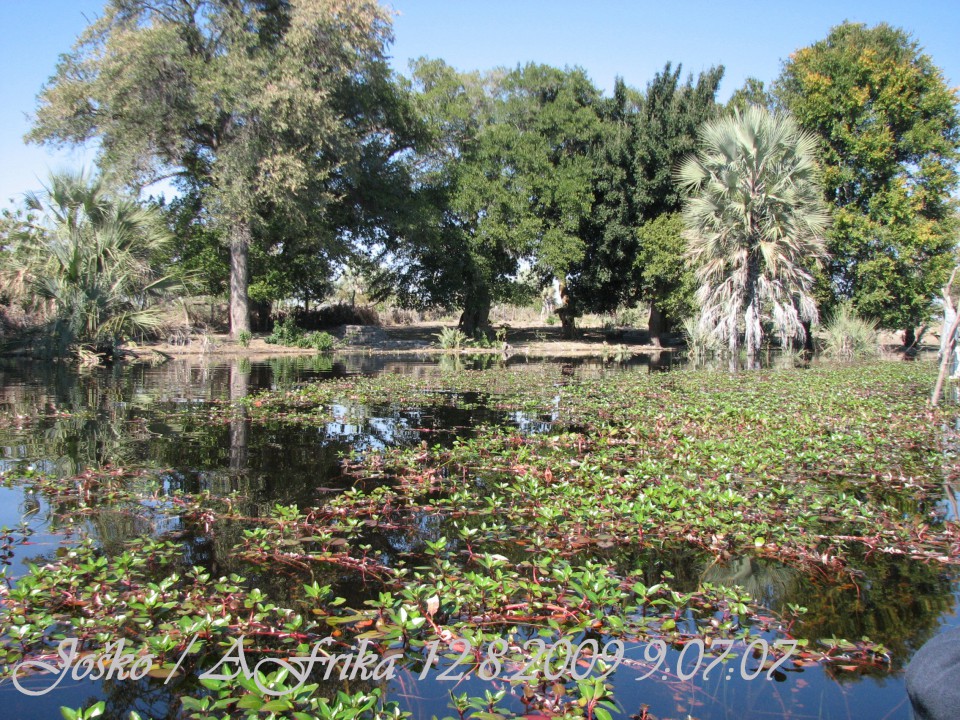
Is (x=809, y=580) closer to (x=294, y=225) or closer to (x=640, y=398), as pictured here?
(x=640, y=398)

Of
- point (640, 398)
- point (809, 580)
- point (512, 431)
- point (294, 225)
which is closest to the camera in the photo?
point (809, 580)

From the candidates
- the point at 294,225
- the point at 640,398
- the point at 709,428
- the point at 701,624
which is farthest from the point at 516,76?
the point at 701,624

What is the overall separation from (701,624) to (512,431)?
16.9ft

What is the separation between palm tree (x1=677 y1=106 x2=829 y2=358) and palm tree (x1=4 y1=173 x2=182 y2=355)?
1589 cm

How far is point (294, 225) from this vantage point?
81.9 ft

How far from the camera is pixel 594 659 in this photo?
3068 millimetres

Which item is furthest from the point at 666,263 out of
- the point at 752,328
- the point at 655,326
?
the point at 752,328

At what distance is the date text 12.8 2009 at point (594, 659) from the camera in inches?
118

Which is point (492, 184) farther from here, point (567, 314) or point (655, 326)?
point (655, 326)

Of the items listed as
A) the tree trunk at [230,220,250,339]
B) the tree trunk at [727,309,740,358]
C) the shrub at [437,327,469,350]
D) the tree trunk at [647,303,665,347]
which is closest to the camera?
the tree trunk at [727,309,740,358]

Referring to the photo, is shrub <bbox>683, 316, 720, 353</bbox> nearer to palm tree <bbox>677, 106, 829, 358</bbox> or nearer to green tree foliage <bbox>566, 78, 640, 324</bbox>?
palm tree <bbox>677, 106, 829, 358</bbox>

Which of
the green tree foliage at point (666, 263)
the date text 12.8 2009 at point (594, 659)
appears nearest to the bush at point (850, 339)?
the green tree foliage at point (666, 263)

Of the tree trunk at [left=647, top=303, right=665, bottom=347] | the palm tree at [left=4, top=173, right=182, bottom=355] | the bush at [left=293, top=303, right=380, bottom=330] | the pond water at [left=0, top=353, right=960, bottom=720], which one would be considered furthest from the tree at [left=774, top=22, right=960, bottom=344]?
the palm tree at [left=4, top=173, right=182, bottom=355]

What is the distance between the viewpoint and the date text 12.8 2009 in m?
3.00
